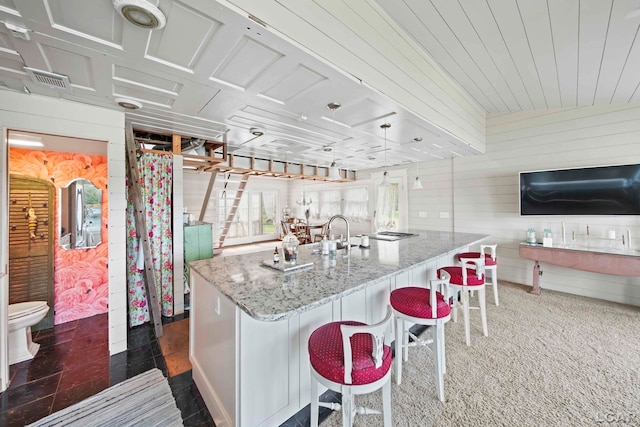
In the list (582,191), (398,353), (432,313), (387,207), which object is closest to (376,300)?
(398,353)

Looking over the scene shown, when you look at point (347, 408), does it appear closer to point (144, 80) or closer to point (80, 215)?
point (144, 80)

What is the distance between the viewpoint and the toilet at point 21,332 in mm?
2213

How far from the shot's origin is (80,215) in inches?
123

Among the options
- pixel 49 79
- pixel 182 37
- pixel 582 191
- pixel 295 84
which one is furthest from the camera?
pixel 582 191

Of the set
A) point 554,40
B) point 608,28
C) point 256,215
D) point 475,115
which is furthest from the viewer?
point 256,215

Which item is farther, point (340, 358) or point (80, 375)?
point (80, 375)

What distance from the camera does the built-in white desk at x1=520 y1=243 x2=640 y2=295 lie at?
3.05 meters

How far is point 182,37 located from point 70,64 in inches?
37.0

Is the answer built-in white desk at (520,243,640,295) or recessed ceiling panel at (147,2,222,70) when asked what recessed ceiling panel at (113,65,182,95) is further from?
built-in white desk at (520,243,640,295)

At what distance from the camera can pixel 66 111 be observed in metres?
2.23

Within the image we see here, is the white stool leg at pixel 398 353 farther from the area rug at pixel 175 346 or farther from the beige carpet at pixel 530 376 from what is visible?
the area rug at pixel 175 346

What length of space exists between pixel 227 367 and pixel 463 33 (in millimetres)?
3272

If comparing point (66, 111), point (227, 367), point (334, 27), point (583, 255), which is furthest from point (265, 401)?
point (583, 255)

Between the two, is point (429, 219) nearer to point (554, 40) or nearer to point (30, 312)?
point (554, 40)
